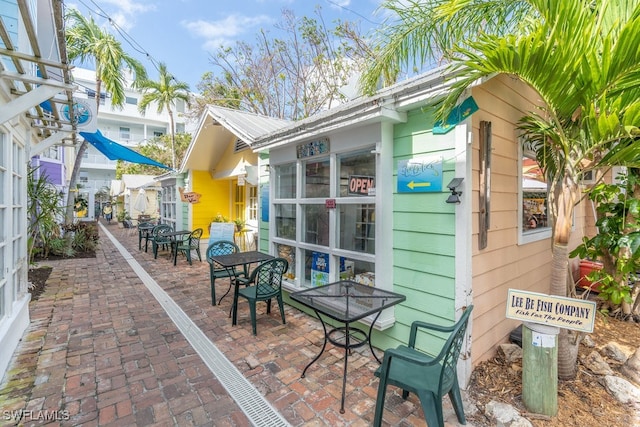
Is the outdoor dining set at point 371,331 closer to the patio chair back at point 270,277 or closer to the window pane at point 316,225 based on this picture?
the patio chair back at point 270,277

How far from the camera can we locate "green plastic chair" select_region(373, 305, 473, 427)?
75.2 inches

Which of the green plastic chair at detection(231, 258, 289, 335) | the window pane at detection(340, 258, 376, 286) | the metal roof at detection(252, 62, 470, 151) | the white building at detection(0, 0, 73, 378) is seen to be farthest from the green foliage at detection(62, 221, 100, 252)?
the window pane at detection(340, 258, 376, 286)

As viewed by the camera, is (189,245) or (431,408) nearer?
(431,408)

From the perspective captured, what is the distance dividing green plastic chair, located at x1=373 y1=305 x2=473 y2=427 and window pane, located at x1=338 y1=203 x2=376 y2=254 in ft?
3.96

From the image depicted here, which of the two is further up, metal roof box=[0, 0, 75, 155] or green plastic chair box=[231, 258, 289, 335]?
metal roof box=[0, 0, 75, 155]

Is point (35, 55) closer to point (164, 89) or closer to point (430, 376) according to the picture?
point (430, 376)

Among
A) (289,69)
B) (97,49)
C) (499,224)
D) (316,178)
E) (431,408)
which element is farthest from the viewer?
(289,69)

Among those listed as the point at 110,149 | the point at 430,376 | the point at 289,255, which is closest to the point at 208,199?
the point at 110,149

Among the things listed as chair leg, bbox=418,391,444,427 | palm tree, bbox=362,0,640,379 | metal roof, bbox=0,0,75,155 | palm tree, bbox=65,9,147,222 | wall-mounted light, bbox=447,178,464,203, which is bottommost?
chair leg, bbox=418,391,444,427

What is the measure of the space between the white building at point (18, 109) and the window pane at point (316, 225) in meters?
3.06

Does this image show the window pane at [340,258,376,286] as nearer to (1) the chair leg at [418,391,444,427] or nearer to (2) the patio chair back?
(2) the patio chair back

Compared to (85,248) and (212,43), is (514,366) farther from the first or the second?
(212,43)

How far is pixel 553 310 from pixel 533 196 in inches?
89.0

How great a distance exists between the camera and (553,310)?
2215mm
